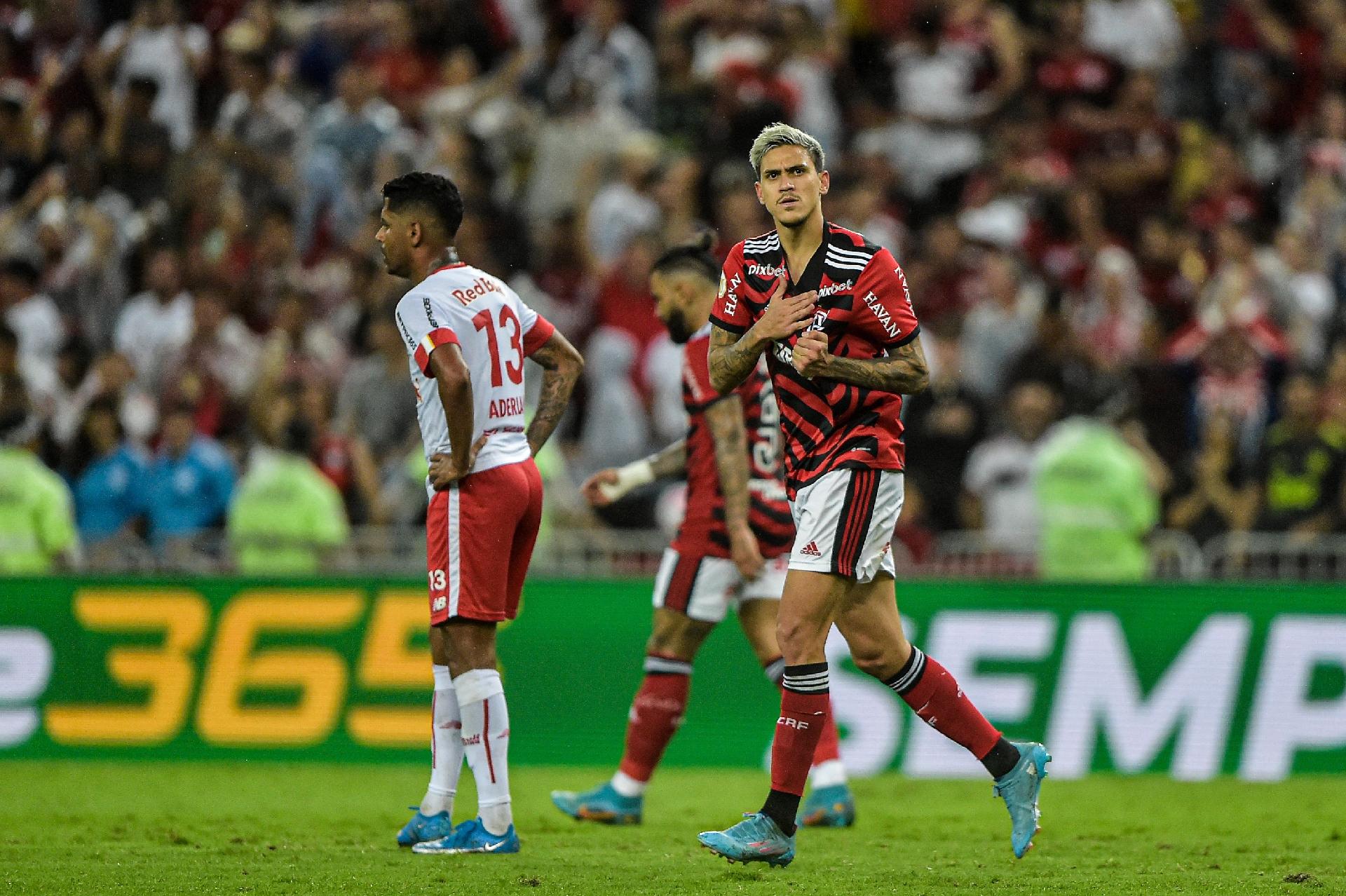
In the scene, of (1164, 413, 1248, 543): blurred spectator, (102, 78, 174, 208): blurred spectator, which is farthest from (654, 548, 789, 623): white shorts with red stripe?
(102, 78, 174, 208): blurred spectator

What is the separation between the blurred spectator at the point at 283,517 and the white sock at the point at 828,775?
497 cm

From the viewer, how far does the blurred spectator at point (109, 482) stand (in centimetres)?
1430

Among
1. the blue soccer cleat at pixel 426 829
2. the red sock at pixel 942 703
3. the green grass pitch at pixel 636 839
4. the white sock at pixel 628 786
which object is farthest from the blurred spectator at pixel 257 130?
the red sock at pixel 942 703

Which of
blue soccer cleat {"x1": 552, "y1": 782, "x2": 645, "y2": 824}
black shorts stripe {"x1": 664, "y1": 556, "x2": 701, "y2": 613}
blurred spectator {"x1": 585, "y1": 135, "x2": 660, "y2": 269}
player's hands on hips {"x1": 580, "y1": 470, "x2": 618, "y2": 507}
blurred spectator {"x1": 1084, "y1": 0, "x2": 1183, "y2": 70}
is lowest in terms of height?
blue soccer cleat {"x1": 552, "y1": 782, "x2": 645, "y2": 824}

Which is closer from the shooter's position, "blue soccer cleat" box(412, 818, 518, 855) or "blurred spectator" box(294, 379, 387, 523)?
"blue soccer cleat" box(412, 818, 518, 855)

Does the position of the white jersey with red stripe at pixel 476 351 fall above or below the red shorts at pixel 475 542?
above

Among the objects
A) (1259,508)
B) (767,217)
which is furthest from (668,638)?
(767,217)

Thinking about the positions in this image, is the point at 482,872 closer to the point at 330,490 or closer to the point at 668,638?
the point at 668,638

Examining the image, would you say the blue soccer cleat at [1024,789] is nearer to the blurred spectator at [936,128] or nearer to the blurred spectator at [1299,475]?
the blurred spectator at [1299,475]

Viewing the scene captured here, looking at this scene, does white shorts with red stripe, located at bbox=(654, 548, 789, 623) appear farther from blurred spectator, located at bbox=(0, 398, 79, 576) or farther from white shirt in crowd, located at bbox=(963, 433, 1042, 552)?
blurred spectator, located at bbox=(0, 398, 79, 576)

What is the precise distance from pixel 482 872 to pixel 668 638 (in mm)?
2539

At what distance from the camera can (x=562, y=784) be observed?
1177cm

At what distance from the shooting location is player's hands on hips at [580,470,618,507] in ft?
31.4

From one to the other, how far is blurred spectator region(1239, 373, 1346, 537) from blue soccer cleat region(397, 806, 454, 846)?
7.82m
